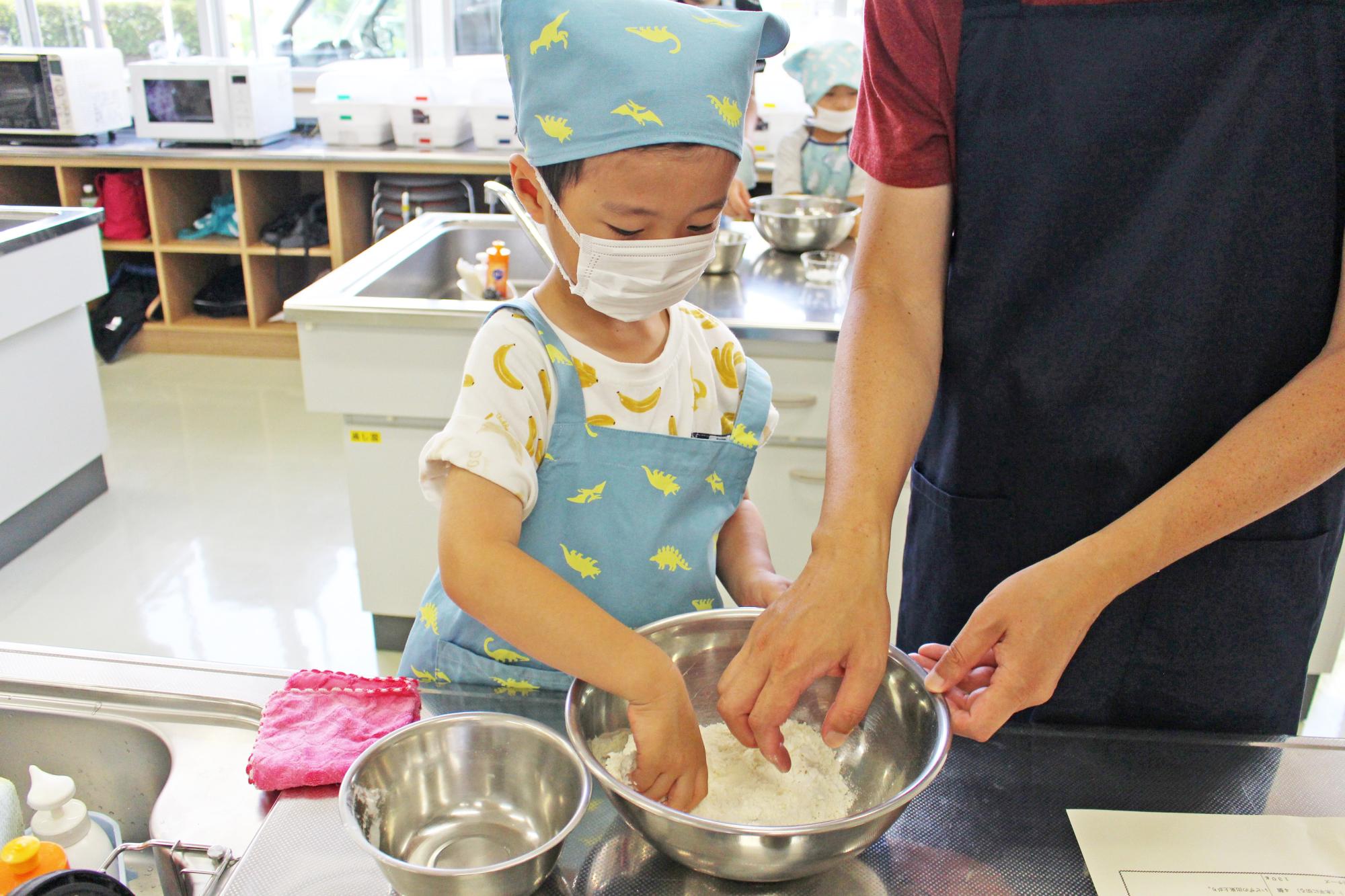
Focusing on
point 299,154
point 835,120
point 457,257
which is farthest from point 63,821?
point 299,154

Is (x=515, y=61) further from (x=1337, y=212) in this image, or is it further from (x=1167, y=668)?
(x=1167, y=668)

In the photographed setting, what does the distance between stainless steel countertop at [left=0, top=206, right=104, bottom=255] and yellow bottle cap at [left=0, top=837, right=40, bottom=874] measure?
90.6 inches

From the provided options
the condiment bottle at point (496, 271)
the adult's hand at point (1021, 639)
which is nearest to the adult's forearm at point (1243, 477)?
the adult's hand at point (1021, 639)

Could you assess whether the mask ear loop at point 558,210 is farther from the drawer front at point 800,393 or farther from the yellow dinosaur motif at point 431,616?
the drawer front at point 800,393

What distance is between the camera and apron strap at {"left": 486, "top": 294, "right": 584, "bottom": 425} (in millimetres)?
915

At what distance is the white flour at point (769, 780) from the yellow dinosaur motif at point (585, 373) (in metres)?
0.33

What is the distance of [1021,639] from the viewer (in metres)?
0.74

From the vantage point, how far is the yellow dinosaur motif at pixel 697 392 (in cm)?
103

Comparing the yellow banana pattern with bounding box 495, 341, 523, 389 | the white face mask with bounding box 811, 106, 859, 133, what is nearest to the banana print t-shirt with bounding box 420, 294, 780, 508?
the yellow banana pattern with bounding box 495, 341, 523, 389

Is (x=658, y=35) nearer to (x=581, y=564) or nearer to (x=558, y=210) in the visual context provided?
(x=558, y=210)

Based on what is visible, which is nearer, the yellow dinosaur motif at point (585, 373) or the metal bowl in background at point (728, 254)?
the yellow dinosaur motif at point (585, 373)

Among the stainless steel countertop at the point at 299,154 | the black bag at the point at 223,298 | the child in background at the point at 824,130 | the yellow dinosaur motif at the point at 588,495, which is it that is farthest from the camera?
the black bag at the point at 223,298

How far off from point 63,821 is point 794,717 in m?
0.58

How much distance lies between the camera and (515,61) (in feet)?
2.83
